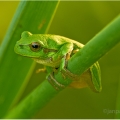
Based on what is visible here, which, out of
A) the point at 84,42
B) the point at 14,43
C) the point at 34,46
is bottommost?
the point at 14,43

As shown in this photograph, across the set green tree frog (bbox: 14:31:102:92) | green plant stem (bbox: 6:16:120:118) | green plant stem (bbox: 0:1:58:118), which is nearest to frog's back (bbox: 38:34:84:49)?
green tree frog (bbox: 14:31:102:92)

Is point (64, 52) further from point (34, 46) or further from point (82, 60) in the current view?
point (82, 60)

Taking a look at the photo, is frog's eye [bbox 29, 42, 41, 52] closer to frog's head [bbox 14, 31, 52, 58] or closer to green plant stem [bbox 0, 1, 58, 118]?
frog's head [bbox 14, 31, 52, 58]

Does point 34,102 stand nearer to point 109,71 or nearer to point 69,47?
point 69,47

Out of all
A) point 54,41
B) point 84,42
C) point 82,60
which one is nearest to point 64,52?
point 54,41

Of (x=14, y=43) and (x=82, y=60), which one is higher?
(x=14, y=43)

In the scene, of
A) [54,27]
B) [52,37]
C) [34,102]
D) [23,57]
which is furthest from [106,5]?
[34,102]
